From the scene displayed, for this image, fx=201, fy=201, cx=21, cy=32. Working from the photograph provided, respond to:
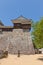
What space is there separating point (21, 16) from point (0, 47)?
27.3ft

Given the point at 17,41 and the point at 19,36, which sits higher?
the point at 19,36

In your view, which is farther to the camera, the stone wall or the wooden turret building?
the wooden turret building

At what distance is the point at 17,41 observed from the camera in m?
36.1

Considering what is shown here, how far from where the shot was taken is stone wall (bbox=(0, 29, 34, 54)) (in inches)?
1355

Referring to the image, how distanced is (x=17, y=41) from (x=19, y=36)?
1.11 m

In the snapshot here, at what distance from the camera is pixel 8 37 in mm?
36688

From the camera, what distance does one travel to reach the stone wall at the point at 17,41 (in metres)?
34.4

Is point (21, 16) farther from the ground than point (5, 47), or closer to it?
farther from the ground

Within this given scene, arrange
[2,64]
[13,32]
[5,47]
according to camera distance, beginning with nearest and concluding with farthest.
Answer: [2,64] < [5,47] < [13,32]

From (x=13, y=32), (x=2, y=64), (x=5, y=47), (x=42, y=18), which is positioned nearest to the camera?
(x=2, y=64)

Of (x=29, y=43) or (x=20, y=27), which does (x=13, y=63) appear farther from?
(x=20, y=27)

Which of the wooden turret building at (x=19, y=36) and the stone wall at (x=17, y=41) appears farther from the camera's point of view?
the wooden turret building at (x=19, y=36)

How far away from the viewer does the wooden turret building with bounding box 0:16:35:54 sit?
34.5 meters

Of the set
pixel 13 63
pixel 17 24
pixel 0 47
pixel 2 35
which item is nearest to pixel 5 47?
pixel 0 47
